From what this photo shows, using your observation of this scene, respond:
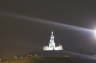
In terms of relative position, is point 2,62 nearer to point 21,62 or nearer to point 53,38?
point 21,62

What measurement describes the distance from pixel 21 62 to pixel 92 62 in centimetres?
1334

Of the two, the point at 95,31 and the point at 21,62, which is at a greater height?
the point at 95,31

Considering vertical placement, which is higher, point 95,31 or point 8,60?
point 95,31

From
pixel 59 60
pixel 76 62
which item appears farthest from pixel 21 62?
pixel 76 62

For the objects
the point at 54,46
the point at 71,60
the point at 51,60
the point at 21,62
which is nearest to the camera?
the point at 71,60

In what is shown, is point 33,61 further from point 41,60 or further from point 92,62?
point 92,62

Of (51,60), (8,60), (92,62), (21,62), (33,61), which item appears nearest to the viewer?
(92,62)

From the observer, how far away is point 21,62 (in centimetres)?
3112

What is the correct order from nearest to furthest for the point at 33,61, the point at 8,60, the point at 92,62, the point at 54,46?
the point at 92,62
the point at 33,61
the point at 8,60
the point at 54,46

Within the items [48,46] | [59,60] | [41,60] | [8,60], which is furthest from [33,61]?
[48,46]

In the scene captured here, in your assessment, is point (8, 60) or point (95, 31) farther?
point (8, 60)

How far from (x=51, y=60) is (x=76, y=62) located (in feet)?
9.22

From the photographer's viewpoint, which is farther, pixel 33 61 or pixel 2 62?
pixel 2 62

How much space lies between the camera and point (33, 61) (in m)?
26.1
